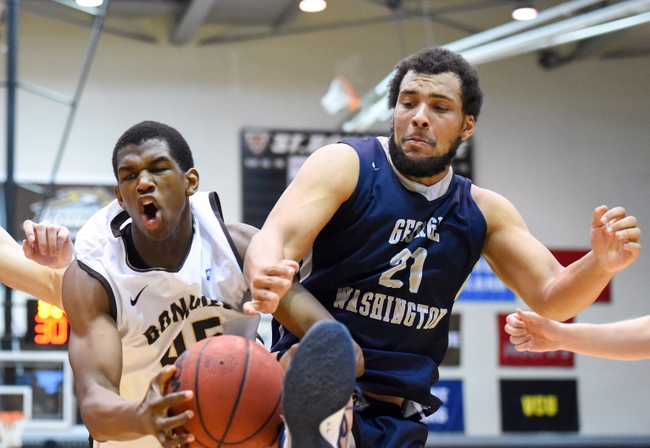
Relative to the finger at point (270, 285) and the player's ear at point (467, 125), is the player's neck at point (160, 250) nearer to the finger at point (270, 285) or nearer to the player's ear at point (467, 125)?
the finger at point (270, 285)

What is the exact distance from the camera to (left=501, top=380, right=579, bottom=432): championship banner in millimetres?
10711

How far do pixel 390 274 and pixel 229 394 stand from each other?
0.80 metres

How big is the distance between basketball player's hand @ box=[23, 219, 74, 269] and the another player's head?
137 cm

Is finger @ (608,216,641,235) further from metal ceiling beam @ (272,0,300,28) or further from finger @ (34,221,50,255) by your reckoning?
metal ceiling beam @ (272,0,300,28)

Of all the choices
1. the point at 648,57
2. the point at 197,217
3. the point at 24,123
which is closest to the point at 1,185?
the point at 24,123

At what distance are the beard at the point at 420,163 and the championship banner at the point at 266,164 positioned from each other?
7.35 metres

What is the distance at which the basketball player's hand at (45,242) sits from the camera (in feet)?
11.2

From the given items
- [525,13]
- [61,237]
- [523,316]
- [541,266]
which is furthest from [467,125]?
[525,13]

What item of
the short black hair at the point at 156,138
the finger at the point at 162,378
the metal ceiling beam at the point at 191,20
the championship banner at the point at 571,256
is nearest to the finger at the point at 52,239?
the short black hair at the point at 156,138

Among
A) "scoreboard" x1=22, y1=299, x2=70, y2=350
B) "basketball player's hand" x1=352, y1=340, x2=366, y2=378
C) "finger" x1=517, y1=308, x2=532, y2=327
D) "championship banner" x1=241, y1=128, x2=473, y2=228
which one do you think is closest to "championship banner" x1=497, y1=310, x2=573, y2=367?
"championship banner" x1=241, y1=128, x2=473, y2=228

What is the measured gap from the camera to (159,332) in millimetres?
3246

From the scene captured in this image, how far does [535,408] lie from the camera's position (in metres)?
10.8

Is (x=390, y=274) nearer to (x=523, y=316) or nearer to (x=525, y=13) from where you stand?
(x=523, y=316)

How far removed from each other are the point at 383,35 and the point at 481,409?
5037mm
